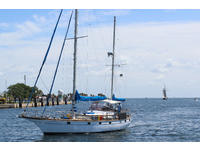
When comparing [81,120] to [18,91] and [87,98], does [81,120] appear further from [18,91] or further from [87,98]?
[18,91]

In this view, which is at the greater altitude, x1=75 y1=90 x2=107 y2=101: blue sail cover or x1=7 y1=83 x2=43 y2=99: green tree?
x1=7 y1=83 x2=43 y2=99: green tree

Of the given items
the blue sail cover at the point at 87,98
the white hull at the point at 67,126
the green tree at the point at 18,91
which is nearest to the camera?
the white hull at the point at 67,126

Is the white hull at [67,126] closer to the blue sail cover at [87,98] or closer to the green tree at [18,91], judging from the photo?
the blue sail cover at [87,98]

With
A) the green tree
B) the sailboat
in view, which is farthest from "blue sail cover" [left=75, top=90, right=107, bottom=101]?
the green tree

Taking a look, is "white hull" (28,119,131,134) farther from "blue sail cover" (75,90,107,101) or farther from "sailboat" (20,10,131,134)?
"blue sail cover" (75,90,107,101)

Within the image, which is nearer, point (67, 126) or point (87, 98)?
point (67, 126)

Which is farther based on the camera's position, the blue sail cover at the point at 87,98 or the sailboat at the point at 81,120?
the blue sail cover at the point at 87,98

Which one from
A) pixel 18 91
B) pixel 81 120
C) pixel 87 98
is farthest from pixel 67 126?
pixel 18 91

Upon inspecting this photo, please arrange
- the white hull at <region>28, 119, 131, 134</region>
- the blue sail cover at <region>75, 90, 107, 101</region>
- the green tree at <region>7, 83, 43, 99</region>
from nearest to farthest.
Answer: the white hull at <region>28, 119, 131, 134</region>, the blue sail cover at <region>75, 90, 107, 101</region>, the green tree at <region>7, 83, 43, 99</region>

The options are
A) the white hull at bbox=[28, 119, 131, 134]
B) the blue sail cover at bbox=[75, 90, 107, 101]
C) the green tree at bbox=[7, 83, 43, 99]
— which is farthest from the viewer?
the green tree at bbox=[7, 83, 43, 99]

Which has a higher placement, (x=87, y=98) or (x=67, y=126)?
(x=87, y=98)

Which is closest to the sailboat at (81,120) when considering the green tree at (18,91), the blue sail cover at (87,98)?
the blue sail cover at (87,98)

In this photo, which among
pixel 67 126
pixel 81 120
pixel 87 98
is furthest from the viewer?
pixel 87 98

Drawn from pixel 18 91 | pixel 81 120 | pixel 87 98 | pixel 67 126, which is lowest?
pixel 67 126
